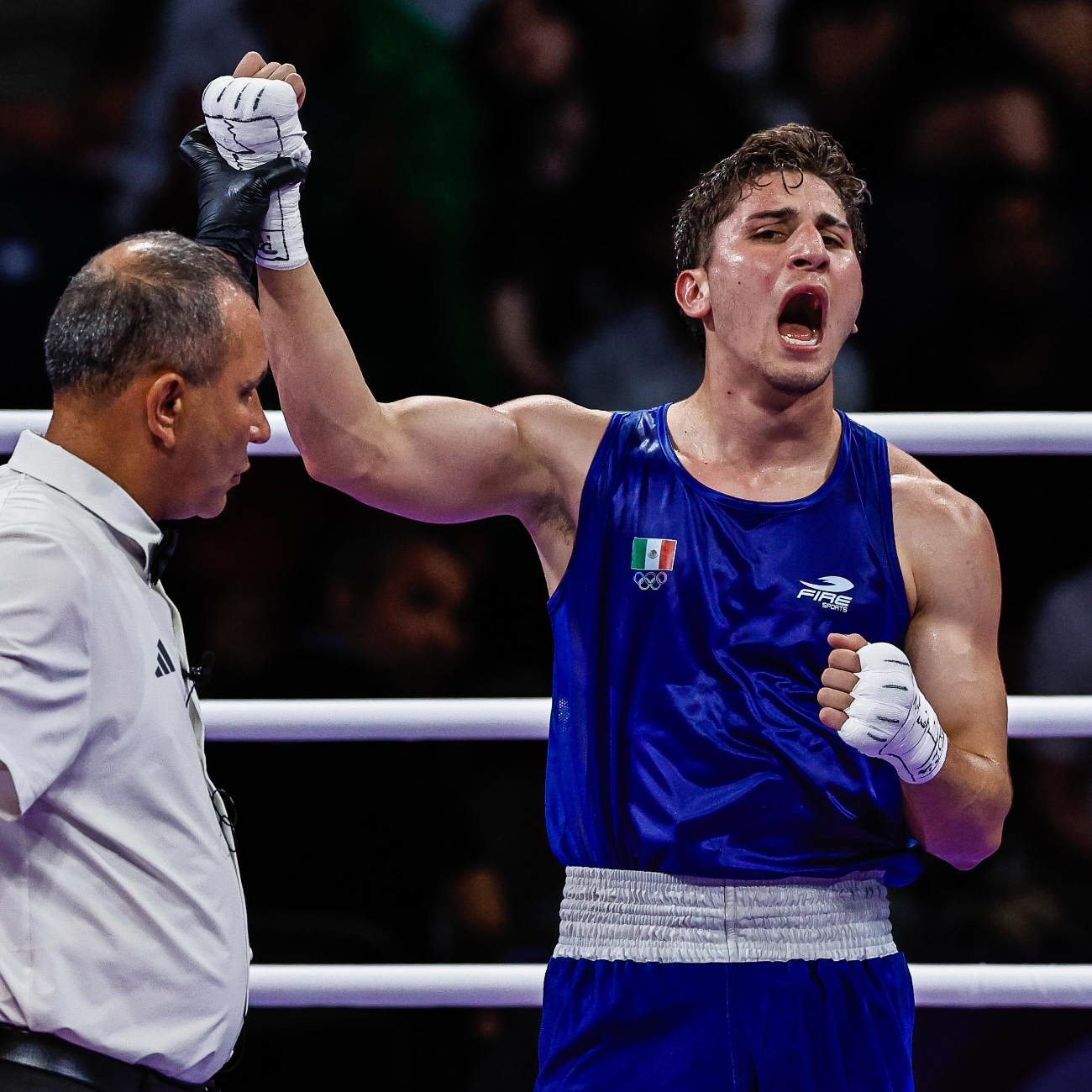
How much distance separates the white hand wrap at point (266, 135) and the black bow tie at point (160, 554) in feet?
1.38

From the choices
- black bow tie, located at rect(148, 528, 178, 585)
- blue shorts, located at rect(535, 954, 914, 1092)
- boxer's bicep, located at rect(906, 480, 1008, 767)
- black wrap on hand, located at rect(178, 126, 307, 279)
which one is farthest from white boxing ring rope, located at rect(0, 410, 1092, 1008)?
black bow tie, located at rect(148, 528, 178, 585)

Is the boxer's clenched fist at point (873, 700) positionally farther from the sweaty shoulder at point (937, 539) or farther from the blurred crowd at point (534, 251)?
the blurred crowd at point (534, 251)

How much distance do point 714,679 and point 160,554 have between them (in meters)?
0.70

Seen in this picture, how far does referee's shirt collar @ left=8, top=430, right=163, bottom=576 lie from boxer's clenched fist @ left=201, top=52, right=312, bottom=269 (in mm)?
465

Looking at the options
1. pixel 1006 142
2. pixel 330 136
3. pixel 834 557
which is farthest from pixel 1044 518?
pixel 330 136

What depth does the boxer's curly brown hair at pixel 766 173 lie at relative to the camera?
202 centimetres

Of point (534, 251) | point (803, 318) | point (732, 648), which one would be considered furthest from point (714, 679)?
point (534, 251)

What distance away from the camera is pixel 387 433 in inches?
73.0

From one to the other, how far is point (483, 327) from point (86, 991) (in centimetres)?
239

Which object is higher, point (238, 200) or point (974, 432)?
point (238, 200)

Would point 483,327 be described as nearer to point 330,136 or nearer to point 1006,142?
point 330,136

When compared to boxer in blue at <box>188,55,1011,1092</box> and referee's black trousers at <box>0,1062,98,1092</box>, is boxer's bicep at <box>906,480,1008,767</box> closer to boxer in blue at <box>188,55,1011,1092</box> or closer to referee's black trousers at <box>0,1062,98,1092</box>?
boxer in blue at <box>188,55,1011,1092</box>

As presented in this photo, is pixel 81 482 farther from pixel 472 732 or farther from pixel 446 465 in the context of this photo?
pixel 472 732

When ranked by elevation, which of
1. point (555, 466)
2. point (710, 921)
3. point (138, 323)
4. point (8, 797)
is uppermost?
point (138, 323)
